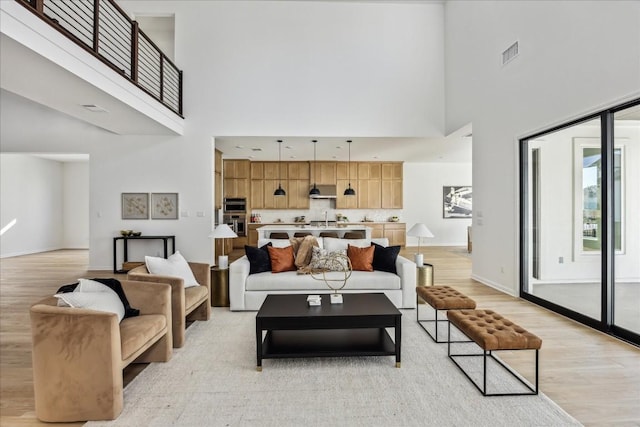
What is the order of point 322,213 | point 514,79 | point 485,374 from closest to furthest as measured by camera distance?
1. point 485,374
2. point 514,79
3. point 322,213

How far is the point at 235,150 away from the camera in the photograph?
27.5ft

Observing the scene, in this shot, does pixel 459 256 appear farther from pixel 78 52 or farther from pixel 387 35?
pixel 78 52

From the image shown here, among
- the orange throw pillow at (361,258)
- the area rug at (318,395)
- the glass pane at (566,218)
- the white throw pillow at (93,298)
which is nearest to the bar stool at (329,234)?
the orange throw pillow at (361,258)

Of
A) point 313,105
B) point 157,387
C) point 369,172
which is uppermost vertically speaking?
point 313,105

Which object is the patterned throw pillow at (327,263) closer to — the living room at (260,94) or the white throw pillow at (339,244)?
the white throw pillow at (339,244)

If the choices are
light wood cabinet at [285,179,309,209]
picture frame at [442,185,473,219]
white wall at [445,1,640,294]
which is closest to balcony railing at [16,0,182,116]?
light wood cabinet at [285,179,309,209]

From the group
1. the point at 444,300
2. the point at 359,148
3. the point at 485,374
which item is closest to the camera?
the point at 485,374

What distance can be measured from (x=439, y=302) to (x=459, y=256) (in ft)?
19.6

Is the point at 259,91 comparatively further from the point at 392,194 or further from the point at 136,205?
the point at 392,194

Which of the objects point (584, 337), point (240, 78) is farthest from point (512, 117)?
point (240, 78)

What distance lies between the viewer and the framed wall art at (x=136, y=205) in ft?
22.1

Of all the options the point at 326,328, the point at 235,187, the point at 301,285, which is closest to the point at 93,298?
the point at 326,328

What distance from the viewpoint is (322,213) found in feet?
34.9

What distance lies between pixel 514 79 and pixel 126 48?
574 centimetres
